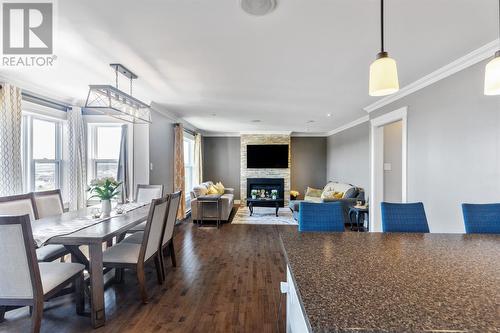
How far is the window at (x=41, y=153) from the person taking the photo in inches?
140

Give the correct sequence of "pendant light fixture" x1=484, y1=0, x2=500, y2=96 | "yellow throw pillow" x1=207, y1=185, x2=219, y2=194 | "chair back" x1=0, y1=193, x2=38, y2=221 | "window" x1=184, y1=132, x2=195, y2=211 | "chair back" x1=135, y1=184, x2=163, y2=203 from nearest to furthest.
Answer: "pendant light fixture" x1=484, y1=0, x2=500, y2=96 → "chair back" x1=0, y1=193, x2=38, y2=221 → "chair back" x1=135, y1=184, x2=163, y2=203 → "yellow throw pillow" x1=207, y1=185, x2=219, y2=194 → "window" x1=184, y1=132, x2=195, y2=211

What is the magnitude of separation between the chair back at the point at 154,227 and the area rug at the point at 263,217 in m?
3.28

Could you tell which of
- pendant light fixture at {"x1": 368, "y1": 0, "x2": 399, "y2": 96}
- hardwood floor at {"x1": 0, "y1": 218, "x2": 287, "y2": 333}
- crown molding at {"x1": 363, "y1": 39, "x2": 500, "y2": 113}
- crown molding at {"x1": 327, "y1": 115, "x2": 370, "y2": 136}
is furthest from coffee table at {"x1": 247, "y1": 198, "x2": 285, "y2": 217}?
pendant light fixture at {"x1": 368, "y1": 0, "x2": 399, "y2": 96}

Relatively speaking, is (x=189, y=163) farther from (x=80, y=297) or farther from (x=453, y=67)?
(x=453, y=67)

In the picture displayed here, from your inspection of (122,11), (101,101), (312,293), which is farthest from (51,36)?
(312,293)

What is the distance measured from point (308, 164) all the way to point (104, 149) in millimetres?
6286

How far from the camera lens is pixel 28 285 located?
1720mm

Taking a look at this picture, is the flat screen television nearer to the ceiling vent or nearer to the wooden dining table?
the wooden dining table

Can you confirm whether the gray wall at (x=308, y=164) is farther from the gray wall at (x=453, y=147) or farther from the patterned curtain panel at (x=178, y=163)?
the gray wall at (x=453, y=147)

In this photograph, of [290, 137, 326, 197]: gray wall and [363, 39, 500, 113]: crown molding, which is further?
[290, 137, 326, 197]: gray wall

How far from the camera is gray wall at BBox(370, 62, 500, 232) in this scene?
231 centimetres

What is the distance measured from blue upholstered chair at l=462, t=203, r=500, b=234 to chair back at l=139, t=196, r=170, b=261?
8.84ft

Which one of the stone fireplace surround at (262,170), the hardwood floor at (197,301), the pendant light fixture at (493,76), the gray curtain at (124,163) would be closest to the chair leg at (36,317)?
the hardwood floor at (197,301)

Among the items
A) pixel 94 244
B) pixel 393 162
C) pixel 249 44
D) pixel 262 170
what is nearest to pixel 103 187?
pixel 94 244
